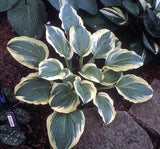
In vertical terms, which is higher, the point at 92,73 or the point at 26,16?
the point at 26,16

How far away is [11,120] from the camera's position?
1.28m

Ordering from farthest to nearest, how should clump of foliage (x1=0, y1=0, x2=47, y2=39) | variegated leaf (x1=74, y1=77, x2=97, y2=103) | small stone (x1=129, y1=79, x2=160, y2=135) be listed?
1. clump of foliage (x1=0, y1=0, x2=47, y2=39)
2. small stone (x1=129, y1=79, x2=160, y2=135)
3. variegated leaf (x1=74, y1=77, x2=97, y2=103)

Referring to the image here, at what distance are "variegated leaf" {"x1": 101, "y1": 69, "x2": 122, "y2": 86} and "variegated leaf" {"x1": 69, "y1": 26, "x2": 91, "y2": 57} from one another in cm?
23

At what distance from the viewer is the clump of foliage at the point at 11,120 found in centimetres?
135

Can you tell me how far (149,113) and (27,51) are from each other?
98cm

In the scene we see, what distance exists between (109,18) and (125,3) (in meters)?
0.17

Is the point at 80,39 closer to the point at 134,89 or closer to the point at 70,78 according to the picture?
the point at 70,78

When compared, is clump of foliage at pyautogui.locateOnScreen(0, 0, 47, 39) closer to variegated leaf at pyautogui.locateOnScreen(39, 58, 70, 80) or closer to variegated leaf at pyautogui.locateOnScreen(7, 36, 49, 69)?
variegated leaf at pyautogui.locateOnScreen(7, 36, 49, 69)

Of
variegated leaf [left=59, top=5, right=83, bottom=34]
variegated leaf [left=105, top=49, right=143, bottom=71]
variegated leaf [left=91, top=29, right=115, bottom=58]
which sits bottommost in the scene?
variegated leaf [left=105, top=49, right=143, bottom=71]

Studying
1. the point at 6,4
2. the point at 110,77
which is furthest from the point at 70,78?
the point at 6,4

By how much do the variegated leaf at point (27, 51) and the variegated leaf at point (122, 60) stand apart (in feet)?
1.47

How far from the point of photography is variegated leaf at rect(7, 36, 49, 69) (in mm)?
1384

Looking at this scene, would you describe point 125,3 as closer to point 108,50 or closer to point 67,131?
point 108,50

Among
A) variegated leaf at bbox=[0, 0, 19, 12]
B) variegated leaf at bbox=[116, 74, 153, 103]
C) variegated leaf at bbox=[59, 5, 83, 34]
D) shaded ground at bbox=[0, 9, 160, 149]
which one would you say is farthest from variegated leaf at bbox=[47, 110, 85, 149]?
variegated leaf at bbox=[0, 0, 19, 12]
